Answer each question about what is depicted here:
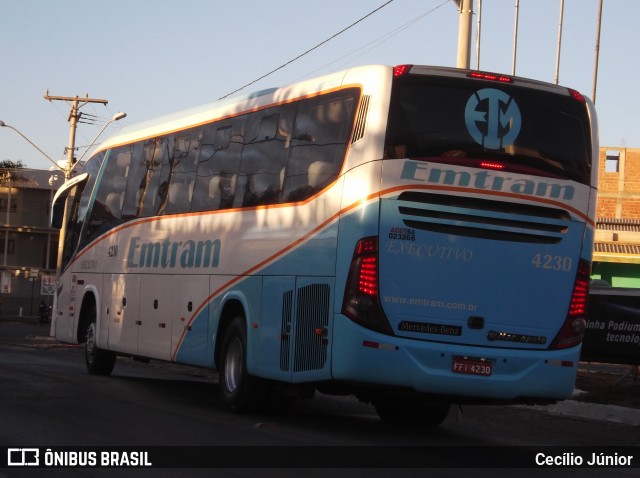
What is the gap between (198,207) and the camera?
1552 cm

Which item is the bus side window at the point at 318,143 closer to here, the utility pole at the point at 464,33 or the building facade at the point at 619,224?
the utility pole at the point at 464,33

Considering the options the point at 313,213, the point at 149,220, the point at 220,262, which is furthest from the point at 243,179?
the point at 149,220

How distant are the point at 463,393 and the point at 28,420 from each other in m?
4.41

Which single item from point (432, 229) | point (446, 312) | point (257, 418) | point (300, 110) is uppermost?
point (300, 110)

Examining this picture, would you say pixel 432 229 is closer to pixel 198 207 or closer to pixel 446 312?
pixel 446 312

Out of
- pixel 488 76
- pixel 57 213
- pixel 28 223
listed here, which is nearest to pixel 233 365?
pixel 488 76

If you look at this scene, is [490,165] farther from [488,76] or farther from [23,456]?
[23,456]

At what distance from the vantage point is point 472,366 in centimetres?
1155

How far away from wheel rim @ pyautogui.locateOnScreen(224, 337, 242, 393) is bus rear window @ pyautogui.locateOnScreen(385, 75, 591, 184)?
12.3 ft

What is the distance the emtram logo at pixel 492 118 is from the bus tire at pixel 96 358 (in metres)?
9.46

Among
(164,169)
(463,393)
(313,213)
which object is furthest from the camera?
(164,169)

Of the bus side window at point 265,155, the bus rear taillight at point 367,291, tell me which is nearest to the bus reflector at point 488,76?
the bus rear taillight at point 367,291

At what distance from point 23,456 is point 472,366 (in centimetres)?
460

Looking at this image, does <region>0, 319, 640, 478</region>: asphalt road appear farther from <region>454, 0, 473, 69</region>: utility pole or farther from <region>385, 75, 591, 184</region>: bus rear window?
<region>454, 0, 473, 69</region>: utility pole
